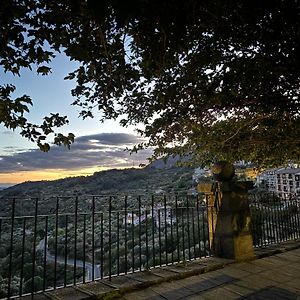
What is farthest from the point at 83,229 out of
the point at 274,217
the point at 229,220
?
the point at 274,217

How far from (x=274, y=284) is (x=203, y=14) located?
4.13m

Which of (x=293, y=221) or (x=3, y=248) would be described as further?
(x=293, y=221)

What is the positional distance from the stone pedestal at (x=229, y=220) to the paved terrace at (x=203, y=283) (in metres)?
0.29

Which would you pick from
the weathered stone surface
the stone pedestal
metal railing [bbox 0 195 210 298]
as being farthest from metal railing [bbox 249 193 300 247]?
the weathered stone surface

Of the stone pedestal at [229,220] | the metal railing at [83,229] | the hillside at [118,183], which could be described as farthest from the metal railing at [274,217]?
the hillside at [118,183]

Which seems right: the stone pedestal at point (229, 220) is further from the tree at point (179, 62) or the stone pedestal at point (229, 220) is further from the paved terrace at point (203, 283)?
the tree at point (179, 62)

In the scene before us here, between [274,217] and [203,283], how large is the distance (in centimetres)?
501

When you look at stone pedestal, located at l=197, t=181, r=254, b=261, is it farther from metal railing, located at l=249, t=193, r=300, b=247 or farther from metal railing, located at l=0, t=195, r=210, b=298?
metal railing, located at l=249, t=193, r=300, b=247

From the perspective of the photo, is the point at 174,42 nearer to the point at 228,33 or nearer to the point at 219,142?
the point at 228,33

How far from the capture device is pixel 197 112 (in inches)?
269

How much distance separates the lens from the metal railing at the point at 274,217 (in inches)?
292

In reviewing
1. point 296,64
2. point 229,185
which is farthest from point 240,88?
point 229,185

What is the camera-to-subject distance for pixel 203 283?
13.5 ft

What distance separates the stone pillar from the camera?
543 centimetres
